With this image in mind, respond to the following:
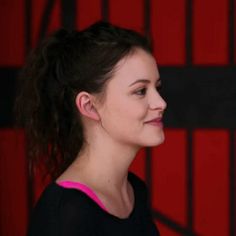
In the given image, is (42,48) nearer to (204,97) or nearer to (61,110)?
(61,110)

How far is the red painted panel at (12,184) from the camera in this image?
85.5 inches

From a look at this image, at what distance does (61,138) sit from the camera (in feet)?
4.62

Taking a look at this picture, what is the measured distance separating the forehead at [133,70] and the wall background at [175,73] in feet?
2.80

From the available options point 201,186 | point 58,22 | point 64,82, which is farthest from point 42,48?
point 201,186

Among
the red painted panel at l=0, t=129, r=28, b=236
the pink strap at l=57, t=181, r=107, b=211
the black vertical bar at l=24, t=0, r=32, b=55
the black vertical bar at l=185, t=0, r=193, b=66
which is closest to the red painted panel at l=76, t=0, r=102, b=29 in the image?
the black vertical bar at l=24, t=0, r=32, b=55

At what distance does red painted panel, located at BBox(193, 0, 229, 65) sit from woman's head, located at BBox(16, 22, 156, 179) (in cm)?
83

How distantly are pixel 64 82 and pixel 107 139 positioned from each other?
154 millimetres

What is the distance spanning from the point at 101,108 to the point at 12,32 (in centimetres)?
98

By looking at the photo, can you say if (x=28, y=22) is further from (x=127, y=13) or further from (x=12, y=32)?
(x=127, y=13)

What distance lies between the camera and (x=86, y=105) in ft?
4.21

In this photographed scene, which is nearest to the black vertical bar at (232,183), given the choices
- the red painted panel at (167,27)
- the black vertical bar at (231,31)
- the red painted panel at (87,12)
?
the black vertical bar at (231,31)

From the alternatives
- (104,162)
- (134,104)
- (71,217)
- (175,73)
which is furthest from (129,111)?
(175,73)

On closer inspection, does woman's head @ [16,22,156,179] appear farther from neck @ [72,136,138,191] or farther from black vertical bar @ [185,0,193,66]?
black vertical bar @ [185,0,193,66]

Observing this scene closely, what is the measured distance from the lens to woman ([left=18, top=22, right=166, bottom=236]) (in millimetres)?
1245
